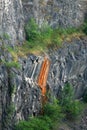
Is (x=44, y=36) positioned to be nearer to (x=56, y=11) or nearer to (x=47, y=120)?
(x=56, y=11)

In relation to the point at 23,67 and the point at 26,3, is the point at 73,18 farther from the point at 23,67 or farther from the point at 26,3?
the point at 23,67

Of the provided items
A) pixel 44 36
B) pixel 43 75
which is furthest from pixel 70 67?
pixel 43 75

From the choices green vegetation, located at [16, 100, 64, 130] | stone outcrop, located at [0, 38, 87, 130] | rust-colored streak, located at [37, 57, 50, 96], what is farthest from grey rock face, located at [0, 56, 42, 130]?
rust-colored streak, located at [37, 57, 50, 96]

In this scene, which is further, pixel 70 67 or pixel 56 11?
pixel 56 11

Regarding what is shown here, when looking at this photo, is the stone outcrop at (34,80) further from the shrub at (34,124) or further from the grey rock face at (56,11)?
the grey rock face at (56,11)

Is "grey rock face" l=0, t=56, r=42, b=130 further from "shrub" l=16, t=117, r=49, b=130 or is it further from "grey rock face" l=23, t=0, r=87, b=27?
"grey rock face" l=23, t=0, r=87, b=27

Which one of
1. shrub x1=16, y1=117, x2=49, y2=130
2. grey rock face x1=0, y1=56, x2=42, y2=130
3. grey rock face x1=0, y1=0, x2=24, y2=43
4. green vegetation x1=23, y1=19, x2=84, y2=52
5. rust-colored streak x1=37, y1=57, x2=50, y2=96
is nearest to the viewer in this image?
grey rock face x1=0, y1=56, x2=42, y2=130
